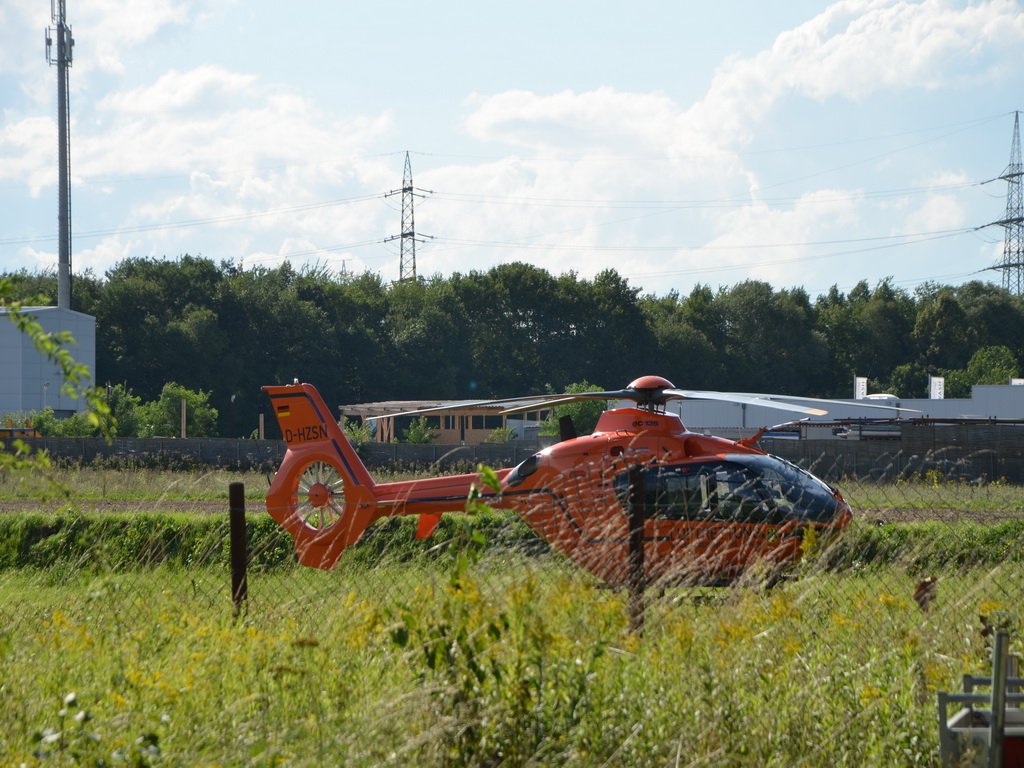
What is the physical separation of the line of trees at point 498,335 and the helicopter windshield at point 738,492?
169 ft

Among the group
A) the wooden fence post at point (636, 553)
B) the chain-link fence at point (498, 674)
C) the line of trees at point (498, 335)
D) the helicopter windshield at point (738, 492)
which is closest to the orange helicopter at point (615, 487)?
the helicopter windshield at point (738, 492)

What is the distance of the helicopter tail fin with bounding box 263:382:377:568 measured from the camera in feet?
40.9

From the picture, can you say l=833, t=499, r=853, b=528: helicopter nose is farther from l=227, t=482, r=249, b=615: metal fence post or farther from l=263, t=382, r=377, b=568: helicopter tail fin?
l=227, t=482, r=249, b=615: metal fence post

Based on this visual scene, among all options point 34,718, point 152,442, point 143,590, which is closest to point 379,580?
point 143,590

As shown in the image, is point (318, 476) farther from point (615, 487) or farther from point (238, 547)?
point (238, 547)

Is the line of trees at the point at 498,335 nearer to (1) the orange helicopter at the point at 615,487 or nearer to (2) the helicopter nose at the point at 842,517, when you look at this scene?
(1) the orange helicopter at the point at 615,487

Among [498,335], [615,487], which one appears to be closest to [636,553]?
[615,487]

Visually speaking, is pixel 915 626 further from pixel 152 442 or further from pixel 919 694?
pixel 152 442

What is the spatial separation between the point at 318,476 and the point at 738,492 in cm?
492

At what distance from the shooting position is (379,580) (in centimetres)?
812

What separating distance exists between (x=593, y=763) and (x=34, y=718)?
8.23ft

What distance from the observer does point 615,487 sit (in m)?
10.4

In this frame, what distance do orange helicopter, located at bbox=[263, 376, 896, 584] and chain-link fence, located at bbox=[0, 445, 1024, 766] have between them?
2463 mm

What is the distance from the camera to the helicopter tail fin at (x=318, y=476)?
40.9 feet
